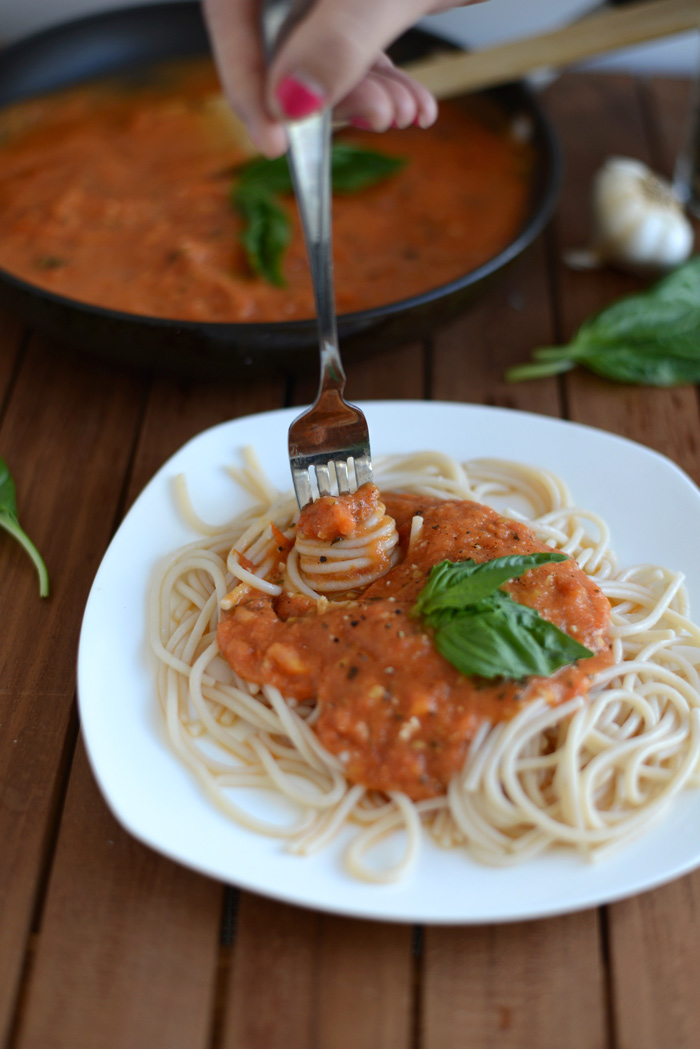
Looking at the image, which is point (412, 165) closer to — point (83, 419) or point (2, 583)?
point (83, 419)

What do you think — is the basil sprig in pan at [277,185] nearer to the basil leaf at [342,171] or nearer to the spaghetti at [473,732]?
the basil leaf at [342,171]

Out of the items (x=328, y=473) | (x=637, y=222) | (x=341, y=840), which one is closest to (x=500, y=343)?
(x=637, y=222)

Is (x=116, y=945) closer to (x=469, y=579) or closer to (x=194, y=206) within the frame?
(x=469, y=579)

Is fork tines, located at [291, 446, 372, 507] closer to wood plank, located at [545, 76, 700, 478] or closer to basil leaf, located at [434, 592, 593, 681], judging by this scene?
basil leaf, located at [434, 592, 593, 681]

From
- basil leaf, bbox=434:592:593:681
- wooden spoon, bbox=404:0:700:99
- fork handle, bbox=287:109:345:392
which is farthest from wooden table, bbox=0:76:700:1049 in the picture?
wooden spoon, bbox=404:0:700:99

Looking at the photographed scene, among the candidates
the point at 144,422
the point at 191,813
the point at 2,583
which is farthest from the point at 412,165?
the point at 191,813

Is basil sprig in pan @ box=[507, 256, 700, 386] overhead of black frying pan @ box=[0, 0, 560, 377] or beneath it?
beneath

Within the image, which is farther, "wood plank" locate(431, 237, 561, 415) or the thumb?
"wood plank" locate(431, 237, 561, 415)
